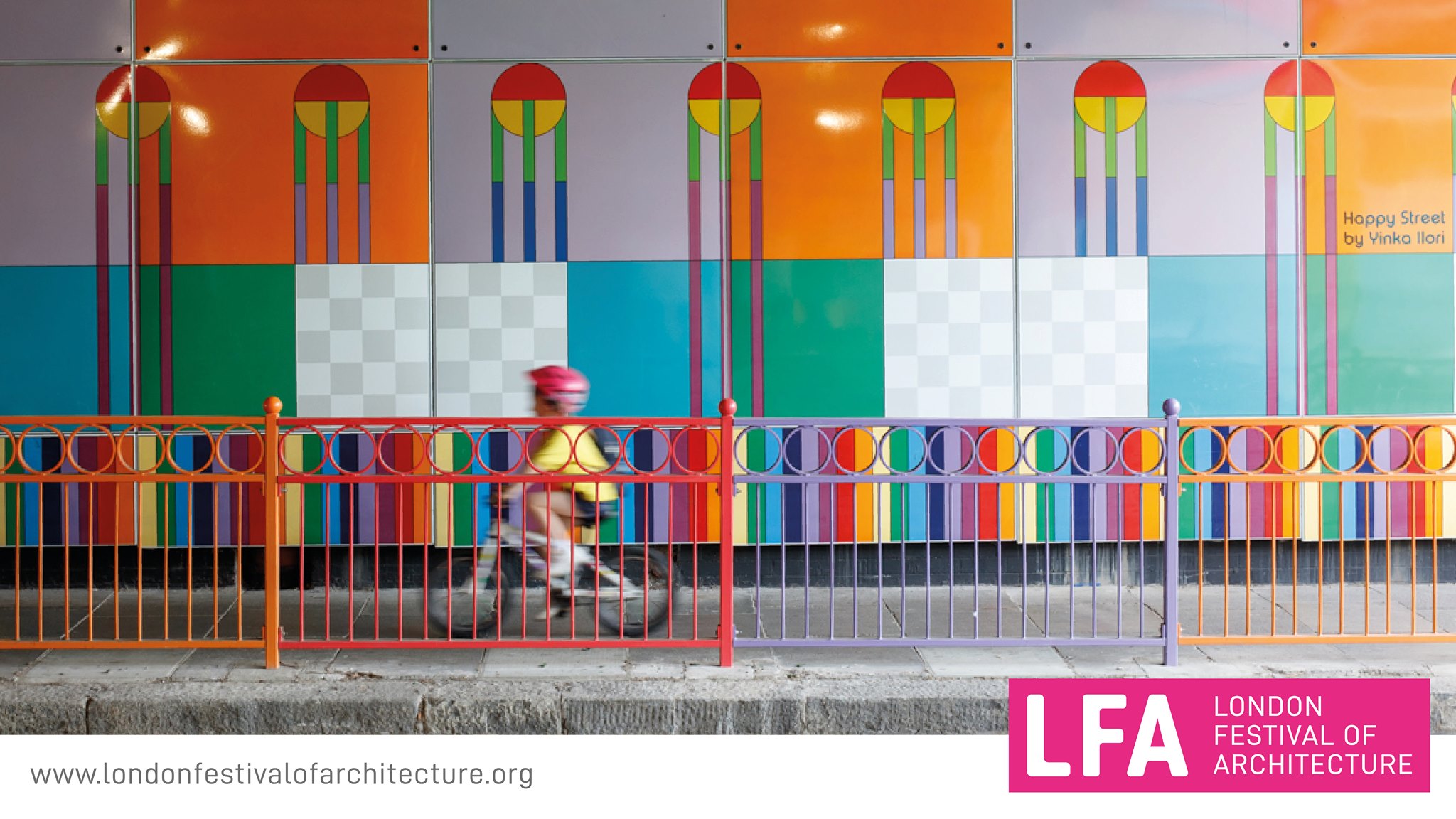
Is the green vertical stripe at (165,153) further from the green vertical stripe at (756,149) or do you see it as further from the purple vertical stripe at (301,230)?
the green vertical stripe at (756,149)

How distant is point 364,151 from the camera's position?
7.72 metres

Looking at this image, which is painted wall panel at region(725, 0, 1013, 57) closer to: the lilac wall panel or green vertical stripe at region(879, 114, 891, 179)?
green vertical stripe at region(879, 114, 891, 179)

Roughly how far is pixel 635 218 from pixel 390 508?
2.62 metres

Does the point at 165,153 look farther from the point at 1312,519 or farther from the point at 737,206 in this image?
the point at 1312,519

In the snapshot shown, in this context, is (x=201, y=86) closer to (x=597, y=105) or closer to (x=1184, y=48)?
(x=597, y=105)

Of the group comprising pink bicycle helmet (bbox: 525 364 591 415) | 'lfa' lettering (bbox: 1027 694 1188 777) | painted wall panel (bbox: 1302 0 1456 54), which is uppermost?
painted wall panel (bbox: 1302 0 1456 54)

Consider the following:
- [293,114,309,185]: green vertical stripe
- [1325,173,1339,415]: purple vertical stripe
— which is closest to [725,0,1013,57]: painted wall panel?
[1325,173,1339,415]: purple vertical stripe

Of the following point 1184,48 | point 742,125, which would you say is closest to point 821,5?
point 742,125

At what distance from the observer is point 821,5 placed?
7.80 metres

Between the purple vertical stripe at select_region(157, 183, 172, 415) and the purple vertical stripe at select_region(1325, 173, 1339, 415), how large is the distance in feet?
26.0

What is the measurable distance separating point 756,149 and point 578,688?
4.04 meters

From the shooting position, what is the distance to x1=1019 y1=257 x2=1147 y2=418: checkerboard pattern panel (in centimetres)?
785

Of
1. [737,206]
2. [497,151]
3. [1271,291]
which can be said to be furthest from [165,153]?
[1271,291]

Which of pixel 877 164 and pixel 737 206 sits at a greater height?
pixel 877 164
